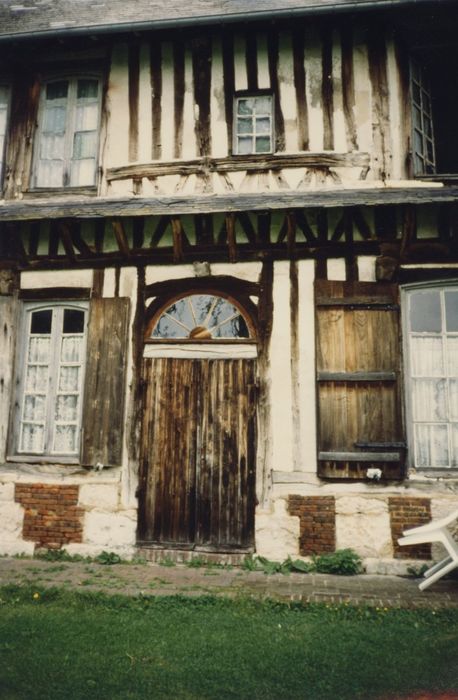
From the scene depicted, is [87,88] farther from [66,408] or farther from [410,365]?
[410,365]

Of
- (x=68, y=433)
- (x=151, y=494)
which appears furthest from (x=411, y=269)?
(x=68, y=433)

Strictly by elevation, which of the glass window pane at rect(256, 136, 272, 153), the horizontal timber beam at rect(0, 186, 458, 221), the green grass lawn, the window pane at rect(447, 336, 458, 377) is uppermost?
the glass window pane at rect(256, 136, 272, 153)

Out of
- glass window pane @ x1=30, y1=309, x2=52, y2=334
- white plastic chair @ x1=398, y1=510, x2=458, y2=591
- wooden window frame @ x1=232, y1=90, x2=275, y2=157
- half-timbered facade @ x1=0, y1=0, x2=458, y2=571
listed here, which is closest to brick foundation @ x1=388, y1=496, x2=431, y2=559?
half-timbered facade @ x1=0, y1=0, x2=458, y2=571

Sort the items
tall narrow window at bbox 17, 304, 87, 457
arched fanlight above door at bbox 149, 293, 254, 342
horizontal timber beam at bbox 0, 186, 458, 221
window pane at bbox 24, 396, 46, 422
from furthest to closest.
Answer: window pane at bbox 24, 396, 46, 422 < tall narrow window at bbox 17, 304, 87, 457 < arched fanlight above door at bbox 149, 293, 254, 342 < horizontal timber beam at bbox 0, 186, 458, 221

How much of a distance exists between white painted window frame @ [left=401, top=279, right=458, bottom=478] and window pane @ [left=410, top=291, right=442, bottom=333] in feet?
0.19

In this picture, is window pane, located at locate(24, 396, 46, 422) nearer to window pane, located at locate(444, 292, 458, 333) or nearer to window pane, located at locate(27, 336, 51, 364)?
window pane, located at locate(27, 336, 51, 364)

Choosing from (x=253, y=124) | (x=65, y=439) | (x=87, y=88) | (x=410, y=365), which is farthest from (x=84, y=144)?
(x=410, y=365)

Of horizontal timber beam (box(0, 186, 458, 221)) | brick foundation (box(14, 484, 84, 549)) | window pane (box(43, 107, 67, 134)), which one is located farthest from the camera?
window pane (box(43, 107, 67, 134))

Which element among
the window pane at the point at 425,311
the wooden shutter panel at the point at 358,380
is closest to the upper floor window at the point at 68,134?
the wooden shutter panel at the point at 358,380

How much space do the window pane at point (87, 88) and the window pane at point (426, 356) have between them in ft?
17.6

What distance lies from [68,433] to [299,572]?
3168mm

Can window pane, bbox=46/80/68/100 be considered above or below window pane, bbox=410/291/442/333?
above

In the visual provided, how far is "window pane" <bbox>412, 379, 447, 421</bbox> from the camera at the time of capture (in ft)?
19.5

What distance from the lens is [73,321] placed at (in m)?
6.77
